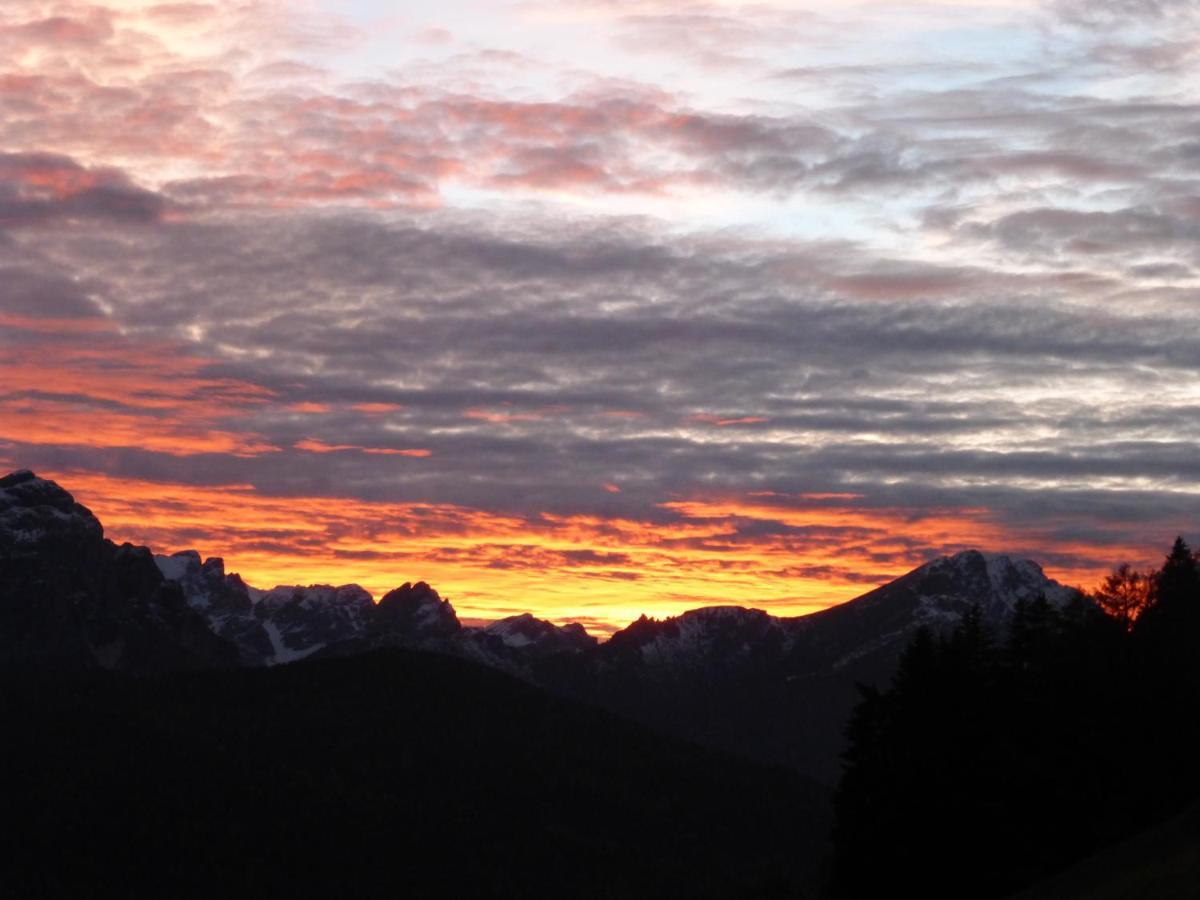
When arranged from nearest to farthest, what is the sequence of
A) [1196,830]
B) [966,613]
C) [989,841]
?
[1196,830]
[989,841]
[966,613]

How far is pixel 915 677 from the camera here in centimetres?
9600

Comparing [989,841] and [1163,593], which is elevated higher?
[1163,593]

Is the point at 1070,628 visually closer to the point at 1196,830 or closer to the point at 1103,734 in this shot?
the point at 1103,734

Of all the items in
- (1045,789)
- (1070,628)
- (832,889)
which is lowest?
(832,889)

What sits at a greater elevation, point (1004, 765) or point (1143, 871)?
point (1004, 765)

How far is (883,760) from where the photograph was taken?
311 ft

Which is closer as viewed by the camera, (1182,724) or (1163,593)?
(1182,724)

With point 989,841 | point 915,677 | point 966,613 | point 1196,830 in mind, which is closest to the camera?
point 1196,830

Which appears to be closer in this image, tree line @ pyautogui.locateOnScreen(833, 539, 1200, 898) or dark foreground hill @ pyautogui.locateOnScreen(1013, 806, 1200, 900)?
dark foreground hill @ pyautogui.locateOnScreen(1013, 806, 1200, 900)

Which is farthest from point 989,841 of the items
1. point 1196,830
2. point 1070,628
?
point 1070,628

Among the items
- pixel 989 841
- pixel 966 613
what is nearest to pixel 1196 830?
pixel 989 841

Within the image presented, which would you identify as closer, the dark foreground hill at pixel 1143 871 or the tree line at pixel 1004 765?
the dark foreground hill at pixel 1143 871

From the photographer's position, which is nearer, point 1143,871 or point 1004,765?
point 1143,871

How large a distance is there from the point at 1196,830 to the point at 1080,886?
17.6 ft
